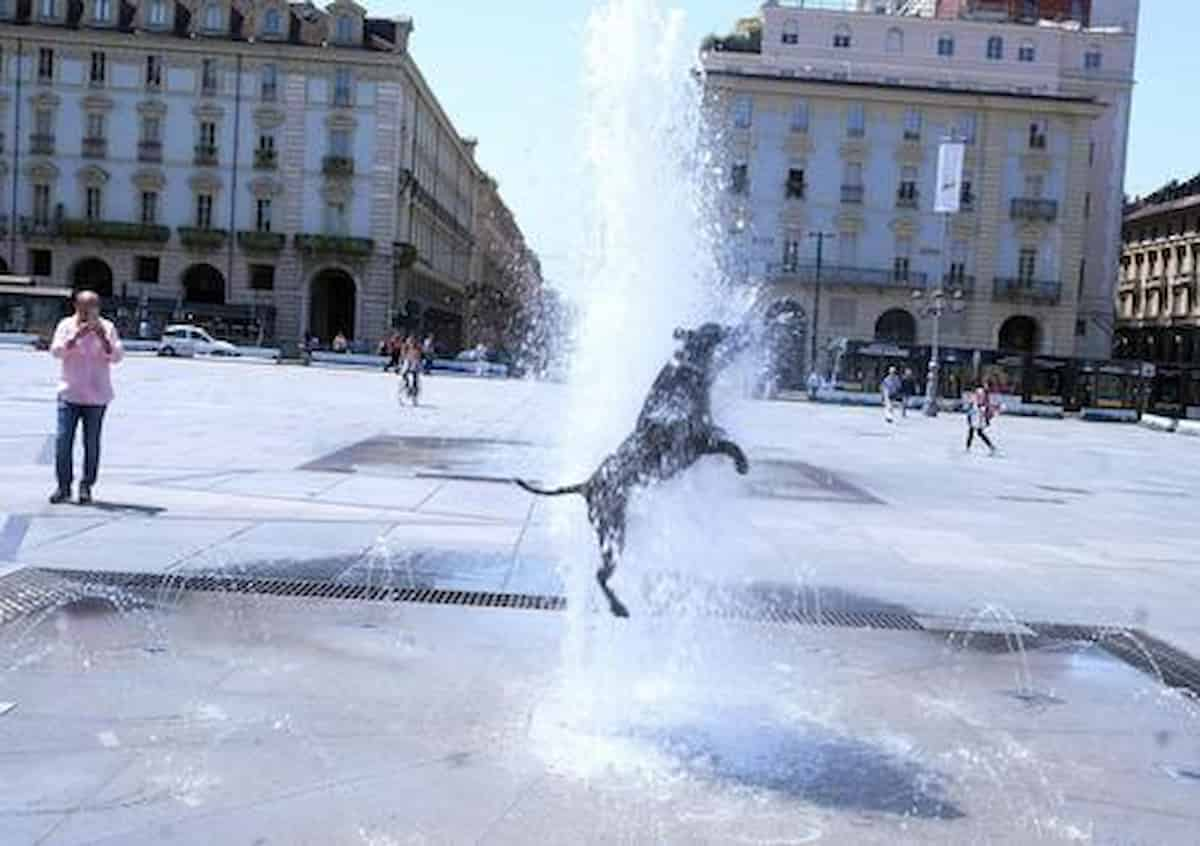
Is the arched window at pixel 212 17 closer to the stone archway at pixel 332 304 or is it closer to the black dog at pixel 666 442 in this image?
the stone archway at pixel 332 304

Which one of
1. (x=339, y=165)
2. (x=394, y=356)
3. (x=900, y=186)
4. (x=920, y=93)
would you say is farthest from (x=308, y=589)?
(x=920, y=93)

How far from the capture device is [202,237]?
74312mm

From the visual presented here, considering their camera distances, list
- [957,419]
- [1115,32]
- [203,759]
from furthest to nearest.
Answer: [1115,32]
[957,419]
[203,759]

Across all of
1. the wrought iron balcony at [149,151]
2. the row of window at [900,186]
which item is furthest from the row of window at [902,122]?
the wrought iron balcony at [149,151]

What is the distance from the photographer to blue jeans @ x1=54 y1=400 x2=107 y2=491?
11.3m

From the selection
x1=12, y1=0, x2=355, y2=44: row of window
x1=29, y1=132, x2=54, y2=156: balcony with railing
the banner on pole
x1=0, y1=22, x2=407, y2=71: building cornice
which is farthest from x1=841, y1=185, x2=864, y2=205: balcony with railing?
x1=29, y1=132, x2=54, y2=156: balcony with railing

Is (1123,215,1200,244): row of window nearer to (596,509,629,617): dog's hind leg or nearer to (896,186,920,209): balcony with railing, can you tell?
(896,186,920,209): balcony with railing

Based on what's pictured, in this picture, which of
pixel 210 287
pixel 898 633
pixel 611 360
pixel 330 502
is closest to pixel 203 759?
pixel 611 360

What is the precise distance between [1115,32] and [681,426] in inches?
3404

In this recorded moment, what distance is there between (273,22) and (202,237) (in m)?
12.0

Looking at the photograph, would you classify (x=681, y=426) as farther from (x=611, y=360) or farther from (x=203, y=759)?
(x=203, y=759)

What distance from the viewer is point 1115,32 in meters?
84.6

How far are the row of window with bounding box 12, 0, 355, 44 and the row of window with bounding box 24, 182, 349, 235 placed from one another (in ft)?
28.0

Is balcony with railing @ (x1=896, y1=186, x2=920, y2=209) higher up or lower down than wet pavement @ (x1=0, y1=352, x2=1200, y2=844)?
higher up
